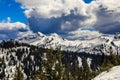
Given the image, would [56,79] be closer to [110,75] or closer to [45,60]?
[45,60]

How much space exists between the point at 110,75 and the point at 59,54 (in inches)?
855

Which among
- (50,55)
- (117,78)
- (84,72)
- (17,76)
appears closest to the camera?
(117,78)

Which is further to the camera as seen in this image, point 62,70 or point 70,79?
point 70,79

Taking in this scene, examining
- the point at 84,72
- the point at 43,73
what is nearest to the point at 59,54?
the point at 43,73

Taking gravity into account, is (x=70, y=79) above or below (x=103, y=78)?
below

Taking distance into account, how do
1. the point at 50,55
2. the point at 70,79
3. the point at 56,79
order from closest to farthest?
the point at 50,55 → the point at 56,79 → the point at 70,79

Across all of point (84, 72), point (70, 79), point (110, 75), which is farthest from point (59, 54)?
point (84, 72)

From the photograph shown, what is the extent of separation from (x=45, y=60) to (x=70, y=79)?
30422 mm

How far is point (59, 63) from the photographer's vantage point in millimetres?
47031

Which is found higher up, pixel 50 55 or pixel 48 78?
pixel 50 55

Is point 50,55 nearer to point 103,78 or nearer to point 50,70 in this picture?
point 50,70

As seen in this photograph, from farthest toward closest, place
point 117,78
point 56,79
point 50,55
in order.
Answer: point 56,79 < point 50,55 < point 117,78

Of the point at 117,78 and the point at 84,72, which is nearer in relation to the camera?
the point at 117,78

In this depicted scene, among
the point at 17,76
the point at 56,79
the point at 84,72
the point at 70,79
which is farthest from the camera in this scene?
the point at 84,72
